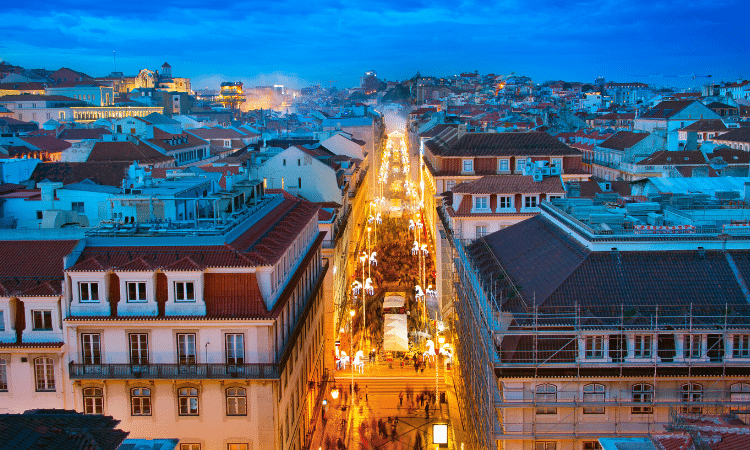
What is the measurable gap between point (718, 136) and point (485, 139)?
5188 cm

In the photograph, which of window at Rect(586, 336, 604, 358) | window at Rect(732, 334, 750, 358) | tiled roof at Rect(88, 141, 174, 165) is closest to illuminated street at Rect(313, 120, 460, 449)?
window at Rect(586, 336, 604, 358)

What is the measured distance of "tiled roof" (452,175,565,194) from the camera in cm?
4566

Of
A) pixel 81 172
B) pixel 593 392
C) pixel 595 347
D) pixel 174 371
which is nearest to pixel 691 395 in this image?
pixel 593 392

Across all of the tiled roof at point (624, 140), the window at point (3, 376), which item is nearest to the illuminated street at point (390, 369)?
the window at point (3, 376)

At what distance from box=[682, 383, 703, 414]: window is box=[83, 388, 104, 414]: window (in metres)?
20.3

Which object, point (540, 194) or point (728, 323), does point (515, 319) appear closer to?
point (728, 323)

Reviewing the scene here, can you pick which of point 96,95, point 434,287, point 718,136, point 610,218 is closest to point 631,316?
point 610,218

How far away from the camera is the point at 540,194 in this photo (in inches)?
1797

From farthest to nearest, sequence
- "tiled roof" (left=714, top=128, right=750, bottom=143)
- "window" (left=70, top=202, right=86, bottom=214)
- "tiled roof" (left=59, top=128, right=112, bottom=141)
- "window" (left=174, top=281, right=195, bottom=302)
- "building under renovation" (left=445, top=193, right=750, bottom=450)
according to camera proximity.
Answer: "tiled roof" (left=59, top=128, right=112, bottom=141)
"tiled roof" (left=714, top=128, right=750, bottom=143)
"window" (left=70, top=202, right=86, bottom=214)
"window" (left=174, top=281, right=195, bottom=302)
"building under renovation" (left=445, top=193, right=750, bottom=450)

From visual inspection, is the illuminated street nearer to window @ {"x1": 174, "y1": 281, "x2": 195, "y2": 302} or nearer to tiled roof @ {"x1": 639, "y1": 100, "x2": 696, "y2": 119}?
window @ {"x1": 174, "y1": 281, "x2": 195, "y2": 302}

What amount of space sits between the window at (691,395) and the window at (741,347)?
1584 millimetres

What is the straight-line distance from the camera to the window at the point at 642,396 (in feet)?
82.4

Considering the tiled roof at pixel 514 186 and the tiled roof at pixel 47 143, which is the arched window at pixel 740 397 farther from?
the tiled roof at pixel 47 143

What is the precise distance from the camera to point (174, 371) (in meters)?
27.9
